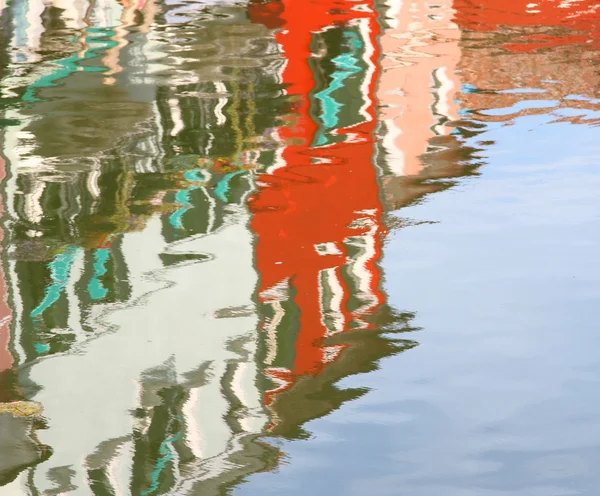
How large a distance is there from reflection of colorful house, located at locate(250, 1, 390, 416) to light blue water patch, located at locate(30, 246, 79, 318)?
0.76 m

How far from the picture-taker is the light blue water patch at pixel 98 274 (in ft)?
13.1

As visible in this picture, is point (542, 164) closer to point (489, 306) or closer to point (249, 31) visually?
point (489, 306)

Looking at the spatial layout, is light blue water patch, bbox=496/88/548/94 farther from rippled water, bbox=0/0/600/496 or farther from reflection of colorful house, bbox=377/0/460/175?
reflection of colorful house, bbox=377/0/460/175

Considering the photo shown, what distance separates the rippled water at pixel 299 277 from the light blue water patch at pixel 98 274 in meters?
0.01

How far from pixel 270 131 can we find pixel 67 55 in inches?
110

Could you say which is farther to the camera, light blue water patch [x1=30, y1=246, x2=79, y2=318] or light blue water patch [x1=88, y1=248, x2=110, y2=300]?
light blue water patch [x1=88, y1=248, x2=110, y2=300]

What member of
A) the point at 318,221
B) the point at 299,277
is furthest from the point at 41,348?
the point at 318,221

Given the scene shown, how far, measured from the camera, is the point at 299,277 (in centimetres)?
415

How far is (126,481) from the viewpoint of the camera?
2766mm

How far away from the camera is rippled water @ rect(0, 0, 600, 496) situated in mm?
2939

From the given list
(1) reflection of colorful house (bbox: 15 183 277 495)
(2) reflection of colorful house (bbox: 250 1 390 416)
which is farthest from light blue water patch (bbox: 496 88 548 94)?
(1) reflection of colorful house (bbox: 15 183 277 495)

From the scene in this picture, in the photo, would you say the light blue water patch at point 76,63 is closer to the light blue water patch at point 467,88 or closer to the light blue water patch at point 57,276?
the light blue water patch at point 467,88

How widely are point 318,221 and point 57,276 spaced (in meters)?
1.21

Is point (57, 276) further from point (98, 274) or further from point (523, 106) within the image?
point (523, 106)
